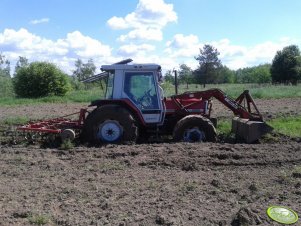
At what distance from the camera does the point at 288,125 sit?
13.8 m

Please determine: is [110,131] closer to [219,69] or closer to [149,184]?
[149,184]

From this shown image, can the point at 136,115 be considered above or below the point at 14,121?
above

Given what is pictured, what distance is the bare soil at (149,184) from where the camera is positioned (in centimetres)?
571

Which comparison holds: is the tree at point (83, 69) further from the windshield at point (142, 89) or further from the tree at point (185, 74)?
the windshield at point (142, 89)

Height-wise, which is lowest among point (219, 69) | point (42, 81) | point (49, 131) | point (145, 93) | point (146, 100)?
point (49, 131)

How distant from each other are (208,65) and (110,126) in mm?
60644

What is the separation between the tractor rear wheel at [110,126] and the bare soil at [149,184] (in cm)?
71

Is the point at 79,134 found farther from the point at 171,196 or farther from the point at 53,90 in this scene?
the point at 53,90

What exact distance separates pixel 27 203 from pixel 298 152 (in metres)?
5.97

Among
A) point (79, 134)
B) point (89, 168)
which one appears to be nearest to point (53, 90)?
point (79, 134)

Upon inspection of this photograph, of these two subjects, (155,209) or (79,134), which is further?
(79,134)

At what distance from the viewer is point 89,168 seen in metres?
8.32

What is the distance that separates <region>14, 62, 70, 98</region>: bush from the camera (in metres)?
35.0

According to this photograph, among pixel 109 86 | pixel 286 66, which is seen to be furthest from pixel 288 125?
pixel 286 66
